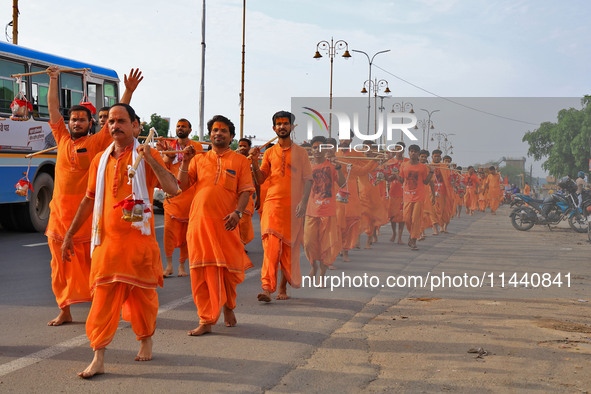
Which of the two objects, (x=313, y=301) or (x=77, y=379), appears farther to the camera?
(x=313, y=301)

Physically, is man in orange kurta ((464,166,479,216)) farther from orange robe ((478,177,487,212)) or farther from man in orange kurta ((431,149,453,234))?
man in orange kurta ((431,149,453,234))

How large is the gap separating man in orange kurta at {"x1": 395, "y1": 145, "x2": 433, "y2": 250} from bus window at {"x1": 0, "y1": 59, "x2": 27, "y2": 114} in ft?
24.3

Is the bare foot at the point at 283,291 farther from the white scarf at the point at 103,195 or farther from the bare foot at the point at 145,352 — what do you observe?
the white scarf at the point at 103,195

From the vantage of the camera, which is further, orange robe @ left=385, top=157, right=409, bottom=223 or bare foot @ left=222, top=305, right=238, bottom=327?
orange robe @ left=385, top=157, right=409, bottom=223

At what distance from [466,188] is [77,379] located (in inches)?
1008

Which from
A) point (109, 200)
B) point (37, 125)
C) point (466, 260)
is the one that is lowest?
point (466, 260)

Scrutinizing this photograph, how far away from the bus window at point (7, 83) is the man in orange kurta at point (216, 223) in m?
7.46

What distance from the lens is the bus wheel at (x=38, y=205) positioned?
13.5 meters

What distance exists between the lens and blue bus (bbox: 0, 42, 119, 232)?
12.4m

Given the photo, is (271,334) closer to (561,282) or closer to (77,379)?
(77,379)

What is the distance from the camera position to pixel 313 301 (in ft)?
23.9

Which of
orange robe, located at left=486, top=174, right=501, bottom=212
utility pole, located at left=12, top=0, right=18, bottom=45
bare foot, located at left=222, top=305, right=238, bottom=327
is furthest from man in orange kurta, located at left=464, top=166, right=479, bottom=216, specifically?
bare foot, located at left=222, top=305, right=238, bottom=327

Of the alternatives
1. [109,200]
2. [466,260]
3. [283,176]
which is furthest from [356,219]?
[109,200]

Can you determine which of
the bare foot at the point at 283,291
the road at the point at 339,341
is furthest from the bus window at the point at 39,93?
the bare foot at the point at 283,291
